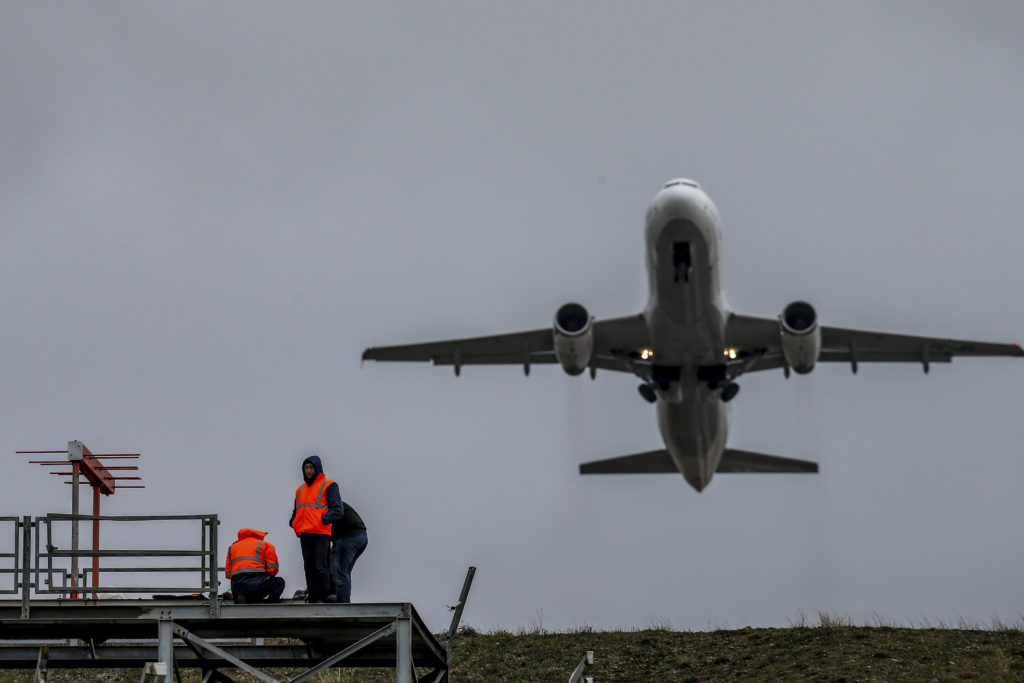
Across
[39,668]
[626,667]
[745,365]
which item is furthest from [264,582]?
[745,365]

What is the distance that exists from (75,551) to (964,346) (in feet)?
82.3

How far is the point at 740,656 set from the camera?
27484 mm

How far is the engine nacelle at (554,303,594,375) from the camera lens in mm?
30703

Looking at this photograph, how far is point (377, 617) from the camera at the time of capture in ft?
48.9

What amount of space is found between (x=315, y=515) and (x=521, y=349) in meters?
19.7

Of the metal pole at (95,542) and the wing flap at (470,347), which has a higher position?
the wing flap at (470,347)

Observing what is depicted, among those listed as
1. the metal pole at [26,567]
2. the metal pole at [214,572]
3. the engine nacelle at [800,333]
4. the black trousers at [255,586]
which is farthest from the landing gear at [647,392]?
the metal pole at [26,567]

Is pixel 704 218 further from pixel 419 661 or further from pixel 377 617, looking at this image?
pixel 377 617

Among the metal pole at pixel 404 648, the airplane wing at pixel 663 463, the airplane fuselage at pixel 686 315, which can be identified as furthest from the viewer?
the airplane wing at pixel 663 463

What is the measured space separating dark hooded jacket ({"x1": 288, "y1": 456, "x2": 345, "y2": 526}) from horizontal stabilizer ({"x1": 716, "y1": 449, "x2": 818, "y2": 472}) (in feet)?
84.2

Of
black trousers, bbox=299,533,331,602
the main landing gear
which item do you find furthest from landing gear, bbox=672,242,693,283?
black trousers, bbox=299,533,331,602

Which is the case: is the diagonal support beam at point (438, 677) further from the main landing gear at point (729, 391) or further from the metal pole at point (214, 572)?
the main landing gear at point (729, 391)

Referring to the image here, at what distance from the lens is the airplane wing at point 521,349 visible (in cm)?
3306

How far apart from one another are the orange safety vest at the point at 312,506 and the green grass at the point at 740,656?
1164 cm
